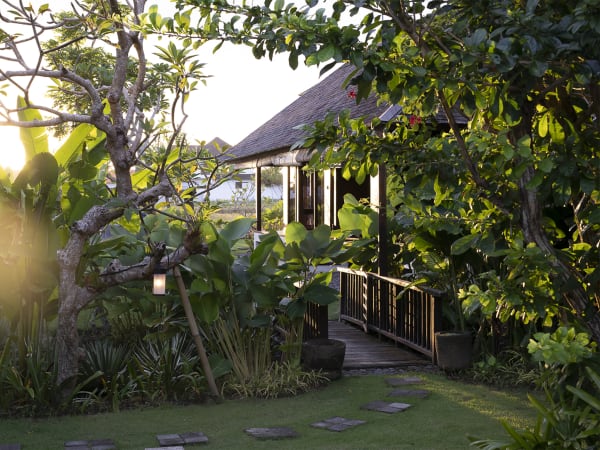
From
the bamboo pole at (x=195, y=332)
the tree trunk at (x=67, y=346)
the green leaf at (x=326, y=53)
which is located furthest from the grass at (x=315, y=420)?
the green leaf at (x=326, y=53)

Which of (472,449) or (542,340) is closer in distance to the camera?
(542,340)

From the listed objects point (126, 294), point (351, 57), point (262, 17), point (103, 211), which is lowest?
point (126, 294)

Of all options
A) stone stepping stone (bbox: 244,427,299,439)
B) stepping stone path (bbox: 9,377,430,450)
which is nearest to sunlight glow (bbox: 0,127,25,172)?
stepping stone path (bbox: 9,377,430,450)

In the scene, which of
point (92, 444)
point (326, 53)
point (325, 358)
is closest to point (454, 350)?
point (325, 358)

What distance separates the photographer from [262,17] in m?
4.92

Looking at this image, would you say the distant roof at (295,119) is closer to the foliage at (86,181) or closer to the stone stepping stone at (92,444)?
the foliage at (86,181)

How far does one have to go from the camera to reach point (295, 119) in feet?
65.5

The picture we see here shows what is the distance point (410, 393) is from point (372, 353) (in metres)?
2.25

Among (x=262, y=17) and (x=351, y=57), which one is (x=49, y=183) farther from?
(x=351, y=57)

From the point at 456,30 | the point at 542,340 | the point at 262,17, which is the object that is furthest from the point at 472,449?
the point at 262,17

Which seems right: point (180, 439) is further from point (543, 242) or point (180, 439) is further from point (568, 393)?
point (543, 242)

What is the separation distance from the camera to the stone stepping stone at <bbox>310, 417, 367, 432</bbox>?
278 inches

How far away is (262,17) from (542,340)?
262 cm

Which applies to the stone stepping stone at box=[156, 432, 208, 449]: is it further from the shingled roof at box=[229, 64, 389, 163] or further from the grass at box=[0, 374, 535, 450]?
the shingled roof at box=[229, 64, 389, 163]
